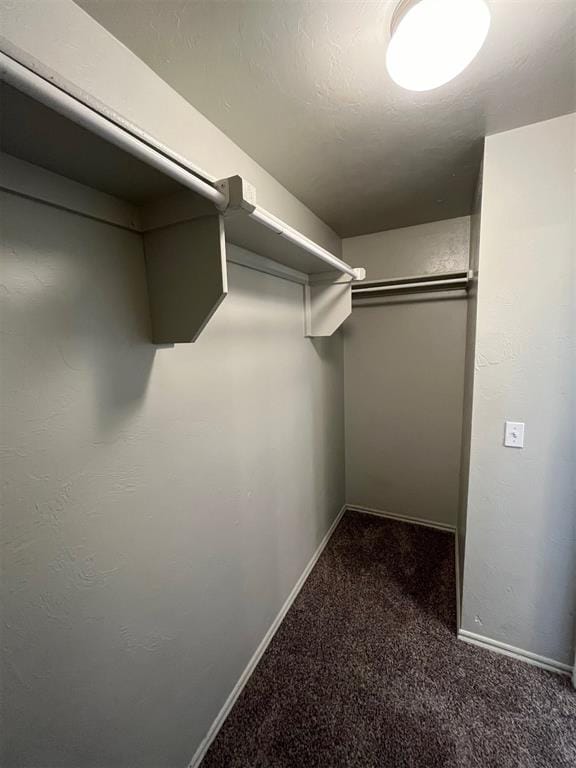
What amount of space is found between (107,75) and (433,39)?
84 centimetres

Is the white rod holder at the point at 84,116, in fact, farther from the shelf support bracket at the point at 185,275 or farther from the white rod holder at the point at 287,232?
the white rod holder at the point at 287,232

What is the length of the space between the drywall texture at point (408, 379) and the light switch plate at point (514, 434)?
0.96m

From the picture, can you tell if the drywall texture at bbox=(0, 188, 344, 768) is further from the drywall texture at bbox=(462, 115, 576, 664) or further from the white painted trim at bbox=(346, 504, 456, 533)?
the white painted trim at bbox=(346, 504, 456, 533)

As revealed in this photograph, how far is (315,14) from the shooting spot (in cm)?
78

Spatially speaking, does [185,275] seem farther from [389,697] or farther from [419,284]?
[389,697]

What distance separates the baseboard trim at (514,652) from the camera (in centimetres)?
146

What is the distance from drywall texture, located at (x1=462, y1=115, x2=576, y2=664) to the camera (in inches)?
49.9

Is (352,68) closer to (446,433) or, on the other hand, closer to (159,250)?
(159,250)

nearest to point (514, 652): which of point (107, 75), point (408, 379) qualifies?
point (408, 379)

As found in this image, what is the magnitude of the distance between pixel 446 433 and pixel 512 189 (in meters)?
1.65

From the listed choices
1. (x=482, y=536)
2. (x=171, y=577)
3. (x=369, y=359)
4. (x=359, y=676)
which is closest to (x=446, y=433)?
(x=369, y=359)

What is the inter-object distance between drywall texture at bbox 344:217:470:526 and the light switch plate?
0.96 meters

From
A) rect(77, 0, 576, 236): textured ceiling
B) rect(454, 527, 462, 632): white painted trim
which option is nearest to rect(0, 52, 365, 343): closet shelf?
rect(77, 0, 576, 236): textured ceiling

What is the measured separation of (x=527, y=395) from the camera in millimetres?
1373
